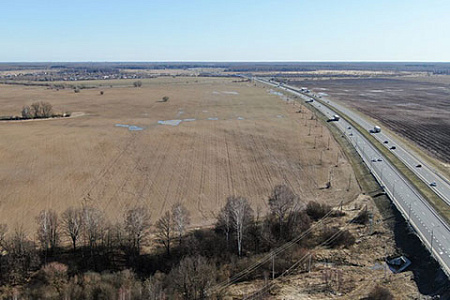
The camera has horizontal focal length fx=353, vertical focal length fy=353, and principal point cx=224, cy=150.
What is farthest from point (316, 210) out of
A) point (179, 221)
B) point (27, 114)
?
point (27, 114)

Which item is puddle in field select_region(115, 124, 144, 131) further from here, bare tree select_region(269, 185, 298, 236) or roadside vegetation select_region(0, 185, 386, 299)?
bare tree select_region(269, 185, 298, 236)

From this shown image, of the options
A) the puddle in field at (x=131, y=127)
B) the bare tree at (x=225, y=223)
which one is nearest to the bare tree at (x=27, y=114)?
the puddle in field at (x=131, y=127)

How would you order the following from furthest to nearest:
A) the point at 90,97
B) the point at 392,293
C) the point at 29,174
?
the point at 90,97 < the point at 29,174 < the point at 392,293

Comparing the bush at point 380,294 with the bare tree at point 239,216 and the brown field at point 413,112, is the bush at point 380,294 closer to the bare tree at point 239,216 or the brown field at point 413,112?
the bare tree at point 239,216

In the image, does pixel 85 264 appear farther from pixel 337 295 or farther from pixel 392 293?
pixel 392 293

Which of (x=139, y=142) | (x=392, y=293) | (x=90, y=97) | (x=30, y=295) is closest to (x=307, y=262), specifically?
(x=392, y=293)

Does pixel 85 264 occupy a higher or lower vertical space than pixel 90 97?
lower

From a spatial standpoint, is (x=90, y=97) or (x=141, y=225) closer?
(x=141, y=225)
